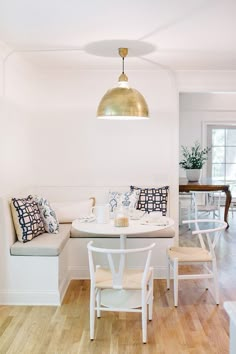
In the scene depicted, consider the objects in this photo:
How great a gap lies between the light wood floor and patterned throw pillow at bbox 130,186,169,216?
1095 millimetres

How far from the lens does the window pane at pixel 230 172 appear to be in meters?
8.95

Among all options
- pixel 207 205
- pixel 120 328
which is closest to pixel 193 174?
pixel 207 205

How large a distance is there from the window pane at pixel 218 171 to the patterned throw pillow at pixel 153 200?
424 cm

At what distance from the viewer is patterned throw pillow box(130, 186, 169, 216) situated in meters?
4.87

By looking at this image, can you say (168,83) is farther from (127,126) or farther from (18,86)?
(18,86)

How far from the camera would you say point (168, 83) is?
16.6ft

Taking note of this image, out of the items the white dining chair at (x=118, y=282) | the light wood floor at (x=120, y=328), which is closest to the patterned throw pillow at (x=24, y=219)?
the light wood floor at (x=120, y=328)

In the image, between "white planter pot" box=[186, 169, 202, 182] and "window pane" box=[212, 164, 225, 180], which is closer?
"white planter pot" box=[186, 169, 202, 182]

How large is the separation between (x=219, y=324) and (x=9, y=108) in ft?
9.57

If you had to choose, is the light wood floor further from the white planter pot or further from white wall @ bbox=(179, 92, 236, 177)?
white wall @ bbox=(179, 92, 236, 177)

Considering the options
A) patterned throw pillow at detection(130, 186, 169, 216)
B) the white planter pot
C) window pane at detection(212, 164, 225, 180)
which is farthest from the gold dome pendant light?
window pane at detection(212, 164, 225, 180)

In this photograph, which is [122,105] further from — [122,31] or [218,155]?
[218,155]

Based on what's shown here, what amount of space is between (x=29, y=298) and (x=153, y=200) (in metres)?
1.90

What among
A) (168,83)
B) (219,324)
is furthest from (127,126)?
(219,324)
